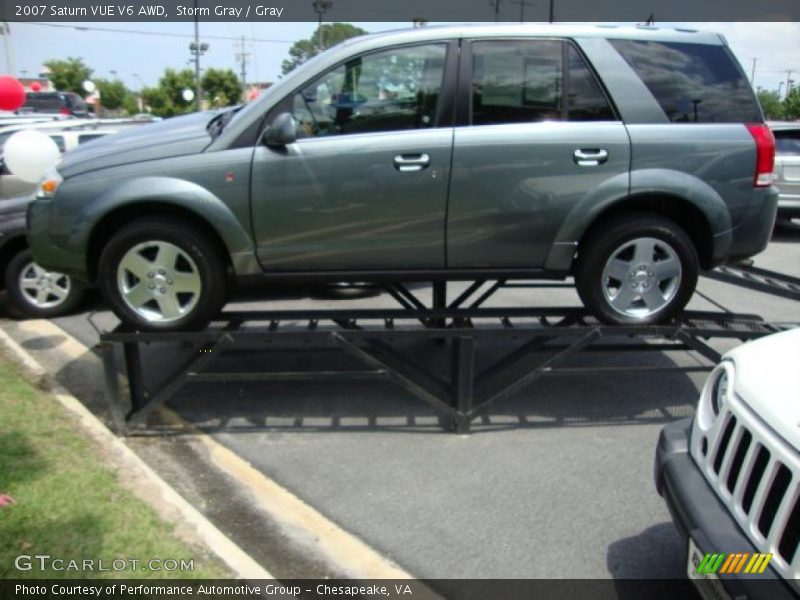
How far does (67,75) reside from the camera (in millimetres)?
58531

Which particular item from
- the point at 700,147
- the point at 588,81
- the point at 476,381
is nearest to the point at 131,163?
the point at 476,381

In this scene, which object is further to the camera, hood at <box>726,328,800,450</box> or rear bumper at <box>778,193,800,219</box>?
rear bumper at <box>778,193,800,219</box>

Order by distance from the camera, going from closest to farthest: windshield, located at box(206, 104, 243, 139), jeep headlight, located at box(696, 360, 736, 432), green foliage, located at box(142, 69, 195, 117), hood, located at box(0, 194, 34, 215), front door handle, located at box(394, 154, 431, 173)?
1. jeep headlight, located at box(696, 360, 736, 432)
2. front door handle, located at box(394, 154, 431, 173)
3. windshield, located at box(206, 104, 243, 139)
4. hood, located at box(0, 194, 34, 215)
5. green foliage, located at box(142, 69, 195, 117)

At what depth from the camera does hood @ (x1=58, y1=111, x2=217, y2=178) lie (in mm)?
3881

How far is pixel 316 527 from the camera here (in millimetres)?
→ 3209

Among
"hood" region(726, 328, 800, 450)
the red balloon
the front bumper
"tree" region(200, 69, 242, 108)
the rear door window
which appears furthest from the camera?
"tree" region(200, 69, 242, 108)

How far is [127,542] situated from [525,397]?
8.91ft

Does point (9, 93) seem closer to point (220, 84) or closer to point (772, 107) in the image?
point (220, 84)

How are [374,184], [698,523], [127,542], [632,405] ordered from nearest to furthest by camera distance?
[698,523] < [127,542] < [374,184] < [632,405]

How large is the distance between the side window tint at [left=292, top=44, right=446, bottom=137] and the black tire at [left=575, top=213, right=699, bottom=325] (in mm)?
1230

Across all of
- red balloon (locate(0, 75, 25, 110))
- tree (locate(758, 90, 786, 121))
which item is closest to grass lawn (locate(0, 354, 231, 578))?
red balloon (locate(0, 75, 25, 110))

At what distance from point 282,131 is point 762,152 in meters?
2.79

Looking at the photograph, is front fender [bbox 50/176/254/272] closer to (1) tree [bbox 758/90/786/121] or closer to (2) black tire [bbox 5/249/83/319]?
(2) black tire [bbox 5/249/83/319]

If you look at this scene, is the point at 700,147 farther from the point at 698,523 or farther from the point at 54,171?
the point at 54,171
